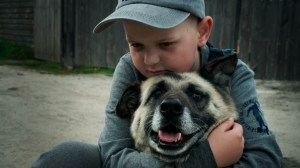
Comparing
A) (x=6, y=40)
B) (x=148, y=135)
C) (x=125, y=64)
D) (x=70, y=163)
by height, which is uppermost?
(x=125, y=64)

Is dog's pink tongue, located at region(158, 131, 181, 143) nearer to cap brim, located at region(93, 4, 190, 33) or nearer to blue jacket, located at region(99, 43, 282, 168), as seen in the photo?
blue jacket, located at region(99, 43, 282, 168)

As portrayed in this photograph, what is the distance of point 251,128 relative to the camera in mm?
2246

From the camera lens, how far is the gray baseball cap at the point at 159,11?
6.98 feet

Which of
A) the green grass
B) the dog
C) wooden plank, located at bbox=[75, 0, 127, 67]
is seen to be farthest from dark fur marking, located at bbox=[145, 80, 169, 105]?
the green grass

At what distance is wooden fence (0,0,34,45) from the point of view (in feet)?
41.3

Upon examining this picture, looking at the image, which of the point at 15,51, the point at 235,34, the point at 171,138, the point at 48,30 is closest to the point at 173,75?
the point at 171,138

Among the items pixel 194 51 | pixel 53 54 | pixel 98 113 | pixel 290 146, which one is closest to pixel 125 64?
pixel 194 51

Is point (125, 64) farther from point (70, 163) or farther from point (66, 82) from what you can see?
point (66, 82)

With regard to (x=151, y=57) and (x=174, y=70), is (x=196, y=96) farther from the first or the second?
(x=151, y=57)

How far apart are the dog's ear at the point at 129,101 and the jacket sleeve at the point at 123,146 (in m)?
0.05

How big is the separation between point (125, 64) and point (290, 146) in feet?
7.46

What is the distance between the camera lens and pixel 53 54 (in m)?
10.1

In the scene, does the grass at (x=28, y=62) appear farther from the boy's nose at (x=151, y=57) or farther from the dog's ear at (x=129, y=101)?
the boy's nose at (x=151, y=57)

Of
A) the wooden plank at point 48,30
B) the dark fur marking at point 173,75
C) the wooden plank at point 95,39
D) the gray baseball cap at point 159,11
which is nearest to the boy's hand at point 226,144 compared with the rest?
the dark fur marking at point 173,75
